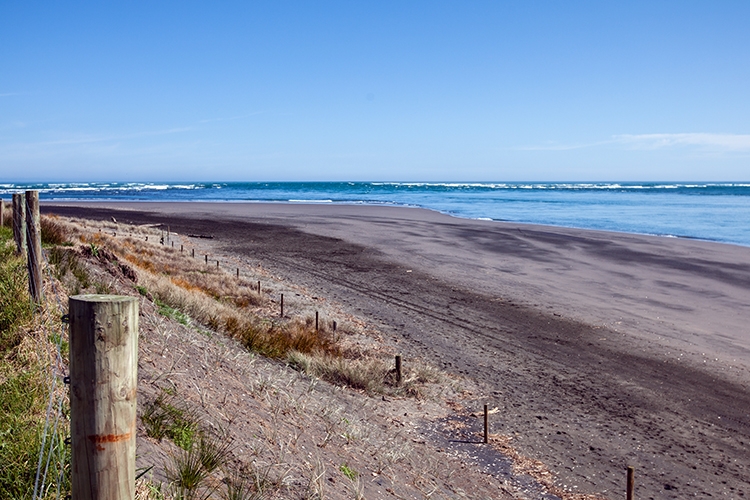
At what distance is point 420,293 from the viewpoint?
63.2 ft

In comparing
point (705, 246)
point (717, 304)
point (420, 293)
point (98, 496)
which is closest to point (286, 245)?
point (420, 293)

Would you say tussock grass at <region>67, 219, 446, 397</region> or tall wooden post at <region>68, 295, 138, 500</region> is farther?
tussock grass at <region>67, 219, 446, 397</region>

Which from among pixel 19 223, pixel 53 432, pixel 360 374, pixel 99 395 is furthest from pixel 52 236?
pixel 99 395

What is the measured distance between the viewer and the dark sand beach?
352 inches

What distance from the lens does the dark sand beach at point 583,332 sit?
894 cm

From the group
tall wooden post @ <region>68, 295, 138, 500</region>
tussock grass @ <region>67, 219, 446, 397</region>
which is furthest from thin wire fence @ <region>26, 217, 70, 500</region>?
Answer: tussock grass @ <region>67, 219, 446, 397</region>

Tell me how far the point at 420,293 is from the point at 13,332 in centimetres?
1405

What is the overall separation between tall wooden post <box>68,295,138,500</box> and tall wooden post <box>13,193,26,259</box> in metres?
6.28

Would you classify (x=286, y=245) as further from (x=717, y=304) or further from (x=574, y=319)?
(x=717, y=304)

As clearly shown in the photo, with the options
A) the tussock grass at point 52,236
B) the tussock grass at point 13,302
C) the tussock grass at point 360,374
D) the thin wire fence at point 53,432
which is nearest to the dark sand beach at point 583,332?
the tussock grass at point 360,374

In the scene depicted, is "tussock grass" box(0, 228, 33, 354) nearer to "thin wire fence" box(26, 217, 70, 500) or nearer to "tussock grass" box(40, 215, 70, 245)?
"thin wire fence" box(26, 217, 70, 500)

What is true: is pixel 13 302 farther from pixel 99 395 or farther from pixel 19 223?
pixel 99 395

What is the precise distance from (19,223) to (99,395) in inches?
268

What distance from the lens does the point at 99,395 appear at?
2.46m
